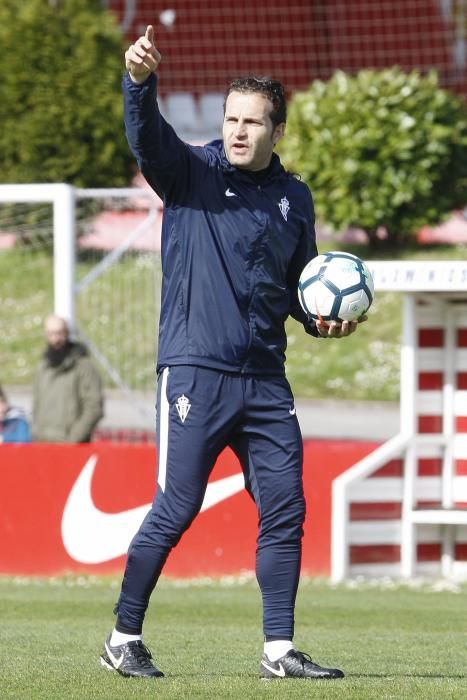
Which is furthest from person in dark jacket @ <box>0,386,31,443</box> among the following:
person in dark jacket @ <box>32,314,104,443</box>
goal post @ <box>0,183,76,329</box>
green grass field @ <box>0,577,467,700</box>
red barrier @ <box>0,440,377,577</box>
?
green grass field @ <box>0,577,467,700</box>

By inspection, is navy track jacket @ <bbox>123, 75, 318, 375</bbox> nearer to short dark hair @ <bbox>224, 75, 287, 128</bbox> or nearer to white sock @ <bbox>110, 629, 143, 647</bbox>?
short dark hair @ <bbox>224, 75, 287, 128</bbox>

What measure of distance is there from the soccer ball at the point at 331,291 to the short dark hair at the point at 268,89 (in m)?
0.59

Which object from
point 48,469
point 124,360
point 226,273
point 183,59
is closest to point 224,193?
point 226,273

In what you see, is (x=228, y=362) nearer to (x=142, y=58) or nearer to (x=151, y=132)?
(x=151, y=132)

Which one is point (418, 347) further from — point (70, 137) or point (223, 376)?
point (70, 137)

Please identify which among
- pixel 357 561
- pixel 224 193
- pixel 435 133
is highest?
A: pixel 435 133

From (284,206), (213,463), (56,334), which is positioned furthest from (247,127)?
(56,334)

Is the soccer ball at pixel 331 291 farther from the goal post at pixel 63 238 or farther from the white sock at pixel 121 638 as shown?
the goal post at pixel 63 238

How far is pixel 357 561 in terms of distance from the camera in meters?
12.1

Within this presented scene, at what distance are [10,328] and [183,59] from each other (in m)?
9.42

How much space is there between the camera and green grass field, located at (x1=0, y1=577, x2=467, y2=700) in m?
5.89

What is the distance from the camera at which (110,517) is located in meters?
11.9

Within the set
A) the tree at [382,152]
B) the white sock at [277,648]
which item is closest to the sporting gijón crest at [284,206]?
the white sock at [277,648]

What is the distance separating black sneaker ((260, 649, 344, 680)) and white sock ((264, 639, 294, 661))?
0.05 ft
